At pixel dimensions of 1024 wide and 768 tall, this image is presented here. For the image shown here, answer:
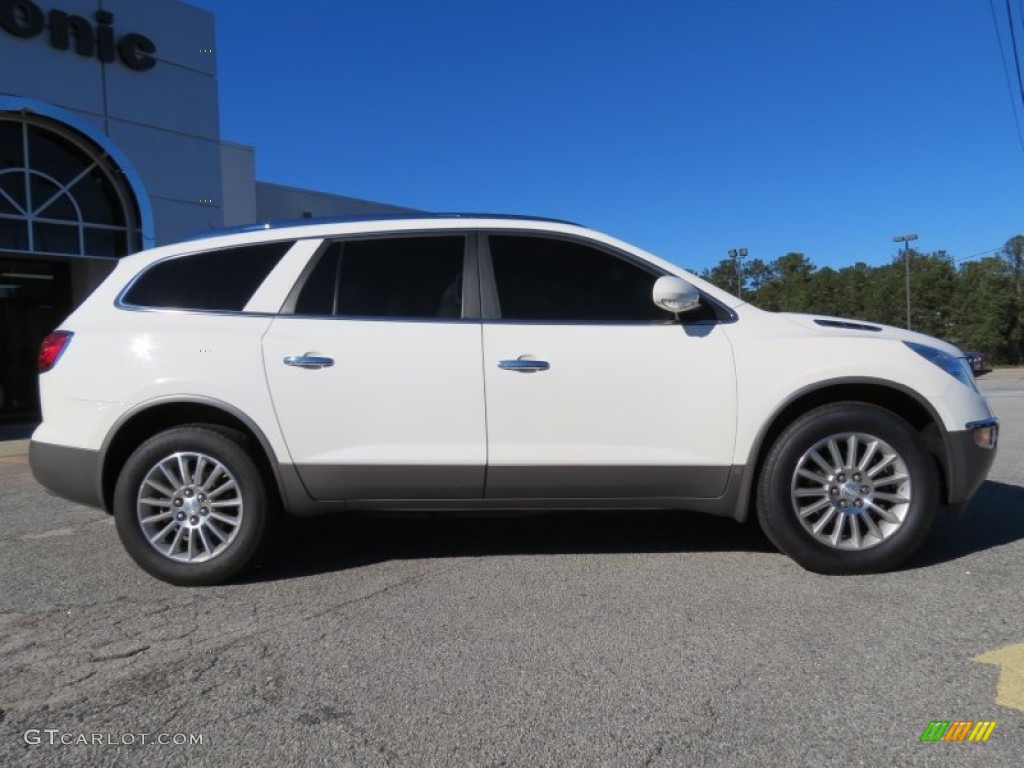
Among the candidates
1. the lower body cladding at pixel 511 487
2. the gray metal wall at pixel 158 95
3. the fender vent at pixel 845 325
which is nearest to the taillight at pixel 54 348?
the lower body cladding at pixel 511 487

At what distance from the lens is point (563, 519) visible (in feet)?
17.3

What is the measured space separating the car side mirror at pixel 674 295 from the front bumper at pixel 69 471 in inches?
122

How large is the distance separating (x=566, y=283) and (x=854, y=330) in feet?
5.21

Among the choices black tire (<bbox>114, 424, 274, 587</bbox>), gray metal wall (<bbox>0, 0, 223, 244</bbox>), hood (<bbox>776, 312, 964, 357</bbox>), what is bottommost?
black tire (<bbox>114, 424, 274, 587</bbox>)

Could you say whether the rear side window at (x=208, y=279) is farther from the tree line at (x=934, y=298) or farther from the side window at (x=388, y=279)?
the tree line at (x=934, y=298)

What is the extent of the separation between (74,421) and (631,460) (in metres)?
2.99

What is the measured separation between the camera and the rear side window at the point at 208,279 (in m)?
4.11

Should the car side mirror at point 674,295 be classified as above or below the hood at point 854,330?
above

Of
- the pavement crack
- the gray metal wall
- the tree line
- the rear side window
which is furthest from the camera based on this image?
the tree line

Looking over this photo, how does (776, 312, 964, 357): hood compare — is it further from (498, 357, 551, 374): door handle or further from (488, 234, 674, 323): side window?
(498, 357, 551, 374): door handle

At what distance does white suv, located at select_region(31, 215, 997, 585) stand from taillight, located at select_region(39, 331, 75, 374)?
9 cm

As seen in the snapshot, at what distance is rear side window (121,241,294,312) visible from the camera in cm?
411

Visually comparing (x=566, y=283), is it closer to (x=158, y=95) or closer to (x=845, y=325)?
(x=845, y=325)

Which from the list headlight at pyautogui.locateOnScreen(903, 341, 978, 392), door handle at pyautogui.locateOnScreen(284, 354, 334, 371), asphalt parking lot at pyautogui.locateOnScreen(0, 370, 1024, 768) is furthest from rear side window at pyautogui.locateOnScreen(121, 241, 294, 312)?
headlight at pyautogui.locateOnScreen(903, 341, 978, 392)
